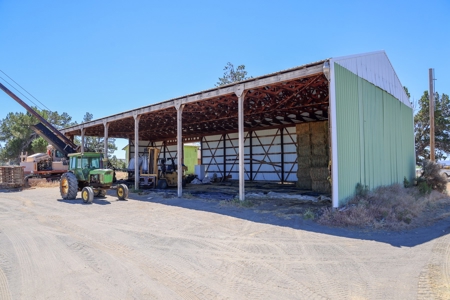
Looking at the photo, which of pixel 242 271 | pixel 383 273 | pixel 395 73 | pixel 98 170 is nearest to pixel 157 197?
pixel 98 170

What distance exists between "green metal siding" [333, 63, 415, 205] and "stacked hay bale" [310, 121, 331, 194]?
292cm

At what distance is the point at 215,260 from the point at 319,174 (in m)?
11.1

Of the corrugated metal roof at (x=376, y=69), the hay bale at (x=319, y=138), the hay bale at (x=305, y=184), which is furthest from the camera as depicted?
the hay bale at (x=305, y=184)

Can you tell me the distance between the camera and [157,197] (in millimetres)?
14070

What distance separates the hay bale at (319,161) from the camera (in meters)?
15.9

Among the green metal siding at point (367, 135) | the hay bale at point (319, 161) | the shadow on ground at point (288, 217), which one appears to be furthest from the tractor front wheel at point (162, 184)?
the green metal siding at point (367, 135)

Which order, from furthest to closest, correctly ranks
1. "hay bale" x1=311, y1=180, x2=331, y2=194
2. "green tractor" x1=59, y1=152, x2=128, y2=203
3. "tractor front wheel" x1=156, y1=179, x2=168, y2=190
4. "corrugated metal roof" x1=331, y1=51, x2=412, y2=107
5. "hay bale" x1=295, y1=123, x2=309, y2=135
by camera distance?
"tractor front wheel" x1=156, y1=179, x2=168, y2=190 → "hay bale" x1=295, y1=123, x2=309, y2=135 → "hay bale" x1=311, y1=180, x2=331, y2=194 → "green tractor" x1=59, y1=152, x2=128, y2=203 → "corrugated metal roof" x1=331, y1=51, x2=412, y2=107

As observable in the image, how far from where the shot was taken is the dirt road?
13.1ft

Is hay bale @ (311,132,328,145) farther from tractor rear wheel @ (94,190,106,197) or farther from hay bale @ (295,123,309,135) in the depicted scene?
tractor rear wheel @ (94,190,106,197)

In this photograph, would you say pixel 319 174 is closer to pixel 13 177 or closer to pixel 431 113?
pixel 431 113

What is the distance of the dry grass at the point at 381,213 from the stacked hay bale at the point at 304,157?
21.3ft

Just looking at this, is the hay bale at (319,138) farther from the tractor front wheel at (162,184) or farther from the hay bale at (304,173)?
the tractor front wheel at (162,184)

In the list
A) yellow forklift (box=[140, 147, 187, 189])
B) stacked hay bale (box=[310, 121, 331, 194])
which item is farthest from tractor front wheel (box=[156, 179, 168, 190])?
stacked hay bale (box=[310, 121, 331, 194])

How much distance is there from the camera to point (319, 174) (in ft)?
49.8
